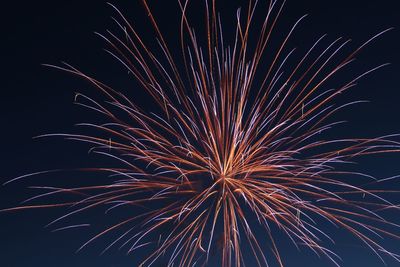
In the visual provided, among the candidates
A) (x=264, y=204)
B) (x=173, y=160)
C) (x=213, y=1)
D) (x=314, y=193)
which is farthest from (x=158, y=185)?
(x=213, y=1)

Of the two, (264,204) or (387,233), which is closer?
(387,233)

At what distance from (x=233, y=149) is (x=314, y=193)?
2513 millimetres

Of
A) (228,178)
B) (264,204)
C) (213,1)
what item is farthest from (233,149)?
(213,1)

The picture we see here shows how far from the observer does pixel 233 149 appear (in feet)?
46.4

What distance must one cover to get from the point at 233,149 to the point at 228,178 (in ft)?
2.81

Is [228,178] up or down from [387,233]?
up

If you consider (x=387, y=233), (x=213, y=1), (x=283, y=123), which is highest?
(x=213, y=1)

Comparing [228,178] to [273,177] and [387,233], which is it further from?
[387,233]

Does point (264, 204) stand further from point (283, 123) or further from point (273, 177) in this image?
point (283, 123)

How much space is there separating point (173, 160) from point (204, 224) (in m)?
1.95

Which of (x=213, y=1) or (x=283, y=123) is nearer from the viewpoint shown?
(x=213, y=1)

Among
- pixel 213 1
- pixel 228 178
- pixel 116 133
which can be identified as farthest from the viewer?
pixel 228 178

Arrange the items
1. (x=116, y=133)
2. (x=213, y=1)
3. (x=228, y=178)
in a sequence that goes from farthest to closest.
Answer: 1. (x=228, y=178)
2. (x=116, y=133)
3. (x=213, y=1)

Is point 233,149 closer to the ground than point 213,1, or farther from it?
closer to the ground
